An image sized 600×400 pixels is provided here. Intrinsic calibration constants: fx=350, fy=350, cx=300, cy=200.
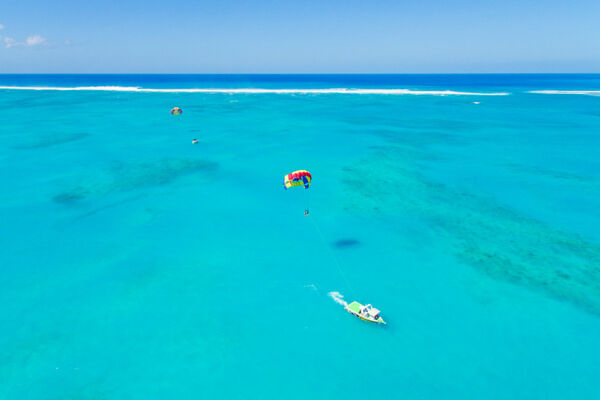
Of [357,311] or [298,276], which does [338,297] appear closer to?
[357,311]

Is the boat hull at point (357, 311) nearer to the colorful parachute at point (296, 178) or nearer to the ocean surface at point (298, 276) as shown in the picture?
the ocean surface at point (298, 276)

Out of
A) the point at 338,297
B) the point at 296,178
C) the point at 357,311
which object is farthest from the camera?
the point at 296,178

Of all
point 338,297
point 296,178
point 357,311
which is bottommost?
point 338,297

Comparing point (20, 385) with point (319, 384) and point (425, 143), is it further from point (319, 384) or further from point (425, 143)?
point (425, 143)

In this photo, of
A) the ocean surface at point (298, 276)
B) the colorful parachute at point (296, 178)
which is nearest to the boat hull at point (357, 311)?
the ocean surface at point (298, 276)

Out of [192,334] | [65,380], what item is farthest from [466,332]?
[65,380]

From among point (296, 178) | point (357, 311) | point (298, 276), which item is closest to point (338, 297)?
point (357, 311)
